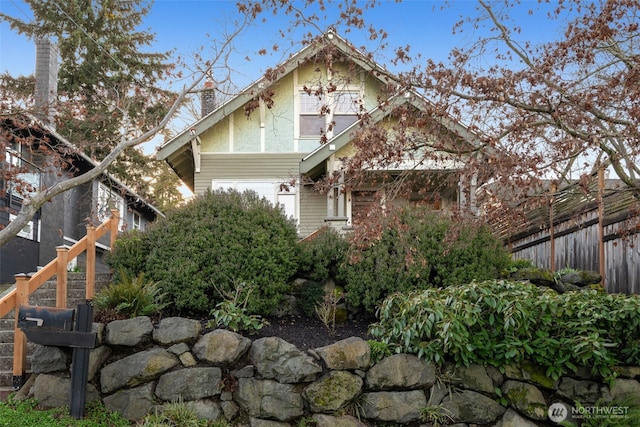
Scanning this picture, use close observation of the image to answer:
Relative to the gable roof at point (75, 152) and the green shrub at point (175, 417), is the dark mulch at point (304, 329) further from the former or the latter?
the gable roof at point (75, 152)

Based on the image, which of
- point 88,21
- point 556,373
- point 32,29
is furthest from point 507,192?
point 88,21

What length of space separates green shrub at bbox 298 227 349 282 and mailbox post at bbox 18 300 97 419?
345 centimetres

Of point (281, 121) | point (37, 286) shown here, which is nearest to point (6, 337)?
point (37, 286)

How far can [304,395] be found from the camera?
6418 millimetres

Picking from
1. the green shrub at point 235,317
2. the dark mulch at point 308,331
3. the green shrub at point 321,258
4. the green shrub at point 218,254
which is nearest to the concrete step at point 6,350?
the green shrub at point 218,254

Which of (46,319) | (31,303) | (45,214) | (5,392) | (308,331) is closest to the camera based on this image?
(46,319)

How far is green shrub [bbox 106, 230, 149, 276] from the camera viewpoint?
340 inches

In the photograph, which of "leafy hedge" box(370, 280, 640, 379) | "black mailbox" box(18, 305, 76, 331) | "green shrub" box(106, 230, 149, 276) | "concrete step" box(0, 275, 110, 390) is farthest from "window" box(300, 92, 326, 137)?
"black mailbox" box(18, 305, 76, 331)

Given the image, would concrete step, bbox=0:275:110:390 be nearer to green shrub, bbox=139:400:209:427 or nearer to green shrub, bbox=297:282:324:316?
green shrub, bbox=139:400:209:427

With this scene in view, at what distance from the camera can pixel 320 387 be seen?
6.42 metres

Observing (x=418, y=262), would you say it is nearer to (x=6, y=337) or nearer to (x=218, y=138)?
(x=6, y=337)

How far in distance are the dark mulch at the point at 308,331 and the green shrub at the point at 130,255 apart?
2202 mm

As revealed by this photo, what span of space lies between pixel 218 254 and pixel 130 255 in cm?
149

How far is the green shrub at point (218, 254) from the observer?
319 inches
